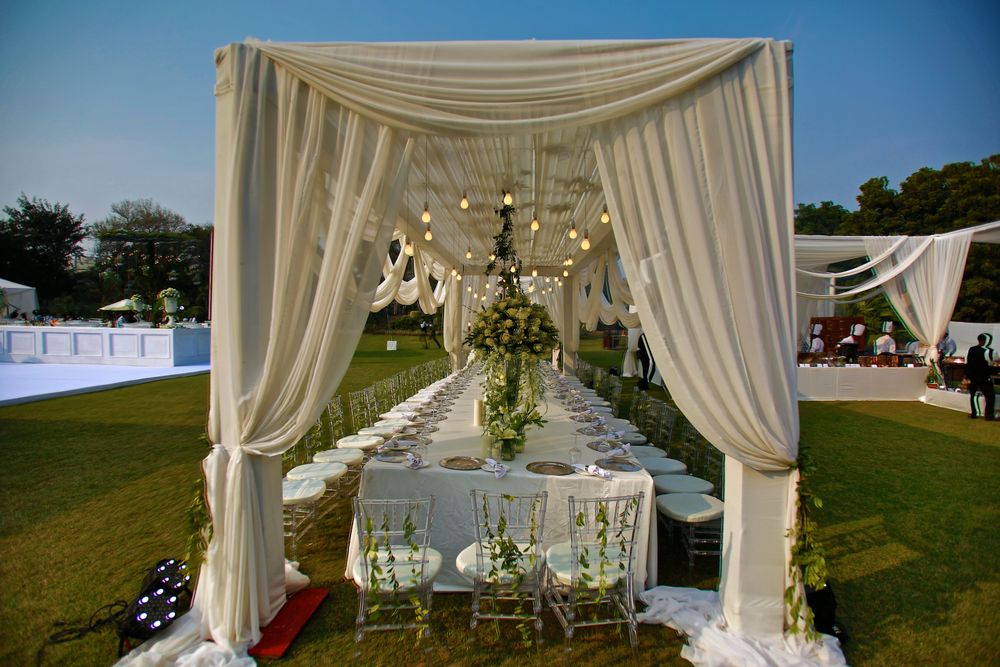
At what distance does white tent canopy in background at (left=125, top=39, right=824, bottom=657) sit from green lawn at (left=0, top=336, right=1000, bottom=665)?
1.96 ft

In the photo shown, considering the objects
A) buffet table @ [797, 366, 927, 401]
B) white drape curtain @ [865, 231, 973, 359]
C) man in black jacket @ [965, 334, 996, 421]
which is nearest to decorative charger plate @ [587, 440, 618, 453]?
man in black jacket @ [965, 334, 996, 421]

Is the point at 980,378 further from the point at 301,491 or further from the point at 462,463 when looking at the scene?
the point at 301,491

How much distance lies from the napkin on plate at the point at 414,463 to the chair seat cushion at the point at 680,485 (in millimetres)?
1762

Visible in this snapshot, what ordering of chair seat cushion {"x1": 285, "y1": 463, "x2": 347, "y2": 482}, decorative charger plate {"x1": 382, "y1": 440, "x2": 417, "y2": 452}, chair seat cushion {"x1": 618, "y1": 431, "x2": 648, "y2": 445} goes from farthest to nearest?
chair seat cushion {"x1": 618, "y1": 431, "x2": 648, "y2": 445} → chair seat cushion {"x1": 285, "y1": 463, "x2": 347, "y2": 482} → decorative charger plate {"x1": 382, "y1": 440, "x2": 417, "y2": 452}

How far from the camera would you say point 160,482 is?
16.8ft

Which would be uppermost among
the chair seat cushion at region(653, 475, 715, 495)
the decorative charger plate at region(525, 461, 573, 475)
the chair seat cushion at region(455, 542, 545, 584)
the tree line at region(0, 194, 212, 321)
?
the tree line at region(0, 194, 212, 321)

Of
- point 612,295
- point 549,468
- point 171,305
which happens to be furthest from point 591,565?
point 171,305

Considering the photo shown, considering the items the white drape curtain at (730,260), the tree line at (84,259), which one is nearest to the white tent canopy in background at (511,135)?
the white drape curtain at (730,260)

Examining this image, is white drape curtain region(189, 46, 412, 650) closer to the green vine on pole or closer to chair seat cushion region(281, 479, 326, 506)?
chair seat cushion region(281, 479, 326, 506)

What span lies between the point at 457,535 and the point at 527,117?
257 centimetres

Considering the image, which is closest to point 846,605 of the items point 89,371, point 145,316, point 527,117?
point 527,117

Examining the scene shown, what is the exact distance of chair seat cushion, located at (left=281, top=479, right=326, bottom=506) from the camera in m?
3.49

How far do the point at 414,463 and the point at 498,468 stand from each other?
562 millimetres

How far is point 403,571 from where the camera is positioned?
2590 mm
